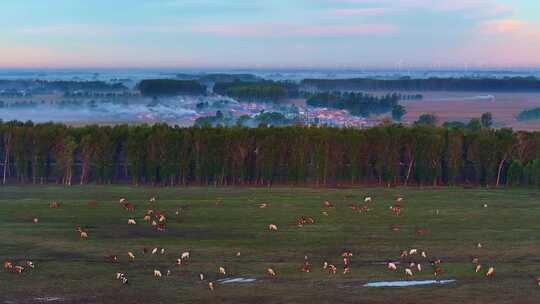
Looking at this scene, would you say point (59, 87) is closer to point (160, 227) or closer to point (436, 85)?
point (436, 85)

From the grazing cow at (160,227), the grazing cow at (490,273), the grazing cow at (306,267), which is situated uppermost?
the grazing cow at (490,273)

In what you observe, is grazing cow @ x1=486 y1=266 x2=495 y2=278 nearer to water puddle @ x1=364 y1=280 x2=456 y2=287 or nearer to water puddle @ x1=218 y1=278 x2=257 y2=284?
water puddle @ x1=364 y1=280 x2=456 y2=287

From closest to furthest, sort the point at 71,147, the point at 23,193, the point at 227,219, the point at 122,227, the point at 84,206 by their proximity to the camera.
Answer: the point at 122,227 → the point at 227,219 → the point at 84,206 → the point at 23,193 → the point at 71,147

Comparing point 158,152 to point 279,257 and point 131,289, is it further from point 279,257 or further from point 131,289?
point 131,289

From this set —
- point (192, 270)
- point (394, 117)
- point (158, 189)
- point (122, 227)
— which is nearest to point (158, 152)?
point (158, 189)

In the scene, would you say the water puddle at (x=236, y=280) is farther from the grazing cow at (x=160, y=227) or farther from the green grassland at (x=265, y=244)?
the grazing cow at (x=160, y=227)

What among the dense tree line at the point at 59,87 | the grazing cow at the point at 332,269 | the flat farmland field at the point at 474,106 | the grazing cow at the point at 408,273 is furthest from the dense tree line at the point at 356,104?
the grazing cow at the point at 408,273
